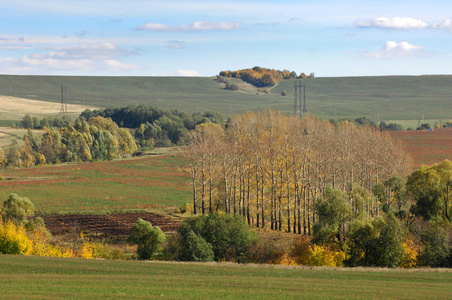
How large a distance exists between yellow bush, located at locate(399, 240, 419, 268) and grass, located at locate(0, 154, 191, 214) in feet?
115

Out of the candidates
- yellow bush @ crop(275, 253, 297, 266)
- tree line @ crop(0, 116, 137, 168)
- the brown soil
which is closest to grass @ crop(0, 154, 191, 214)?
the brown soil

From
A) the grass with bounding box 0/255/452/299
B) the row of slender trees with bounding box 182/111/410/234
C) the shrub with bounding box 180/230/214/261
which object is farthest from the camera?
the row of slender trees with bounding box 182/111/410/234

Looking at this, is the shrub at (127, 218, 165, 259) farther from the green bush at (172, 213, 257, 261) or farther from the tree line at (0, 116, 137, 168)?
the tree line at (0, 116, 137, 168)

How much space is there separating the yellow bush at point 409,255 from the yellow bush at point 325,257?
17.2 feet

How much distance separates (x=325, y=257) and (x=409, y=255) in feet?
24.5

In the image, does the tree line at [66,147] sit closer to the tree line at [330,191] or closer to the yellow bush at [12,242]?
the tree line at [330,191]

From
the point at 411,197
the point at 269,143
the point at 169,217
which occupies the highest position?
the point at 269,143

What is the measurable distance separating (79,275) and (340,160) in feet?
159

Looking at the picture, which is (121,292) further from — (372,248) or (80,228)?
(80,228)

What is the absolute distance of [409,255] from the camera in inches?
2018

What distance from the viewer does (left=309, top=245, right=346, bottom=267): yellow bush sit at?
167 feet

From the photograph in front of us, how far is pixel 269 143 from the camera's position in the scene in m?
78.9

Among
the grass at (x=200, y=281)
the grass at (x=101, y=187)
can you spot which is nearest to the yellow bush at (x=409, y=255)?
the grass at (x=200, y=281)

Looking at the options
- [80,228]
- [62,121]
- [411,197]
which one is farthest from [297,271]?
[62,121]
